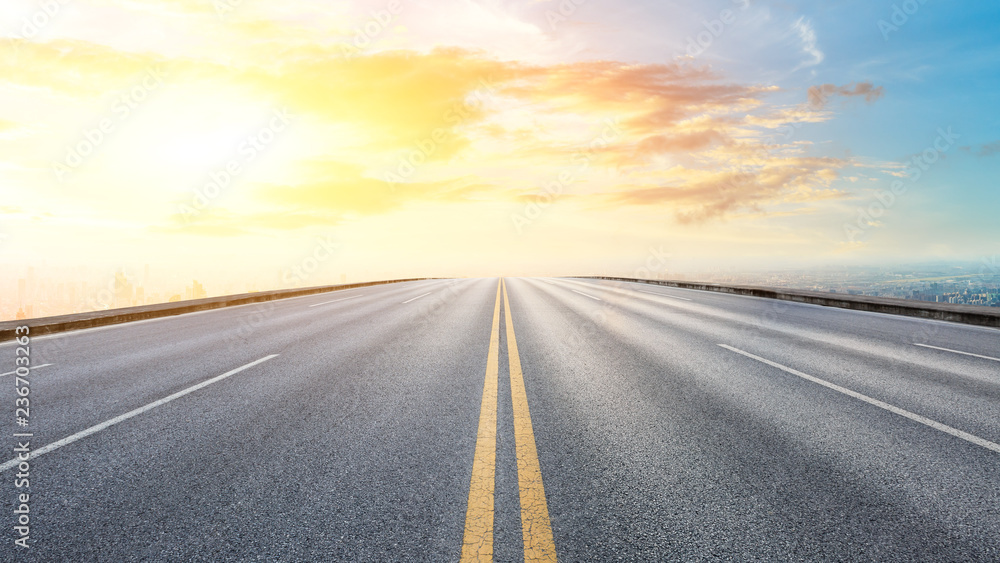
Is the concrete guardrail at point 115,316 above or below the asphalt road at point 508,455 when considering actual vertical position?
above

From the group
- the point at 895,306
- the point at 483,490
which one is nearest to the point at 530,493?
the point at 483,490

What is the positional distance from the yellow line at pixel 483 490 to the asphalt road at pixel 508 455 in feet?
0.06

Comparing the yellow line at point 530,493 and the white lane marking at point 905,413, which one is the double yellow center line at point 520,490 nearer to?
the yellow line at point 530,493

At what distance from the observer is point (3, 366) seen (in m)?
7.00

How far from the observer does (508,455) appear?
3670 mm

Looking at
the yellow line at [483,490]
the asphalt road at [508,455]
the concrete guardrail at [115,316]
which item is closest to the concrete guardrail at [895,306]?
the asphalt road at [508,455]

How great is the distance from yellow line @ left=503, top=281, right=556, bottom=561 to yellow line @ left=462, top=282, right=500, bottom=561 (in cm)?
20

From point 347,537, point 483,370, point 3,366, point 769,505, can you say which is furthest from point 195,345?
point 769,505

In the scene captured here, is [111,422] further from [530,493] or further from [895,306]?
[895,306]

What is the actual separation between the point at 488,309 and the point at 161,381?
31.5 ft

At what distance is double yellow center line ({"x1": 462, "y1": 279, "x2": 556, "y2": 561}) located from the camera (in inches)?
98.3

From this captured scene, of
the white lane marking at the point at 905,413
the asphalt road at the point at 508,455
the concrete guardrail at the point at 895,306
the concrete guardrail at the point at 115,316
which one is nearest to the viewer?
the asphalt road at the point at 508,455

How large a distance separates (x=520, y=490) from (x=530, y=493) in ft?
0.25

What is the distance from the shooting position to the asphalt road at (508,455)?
8.62ft
